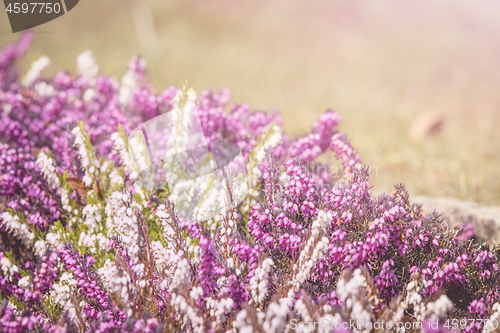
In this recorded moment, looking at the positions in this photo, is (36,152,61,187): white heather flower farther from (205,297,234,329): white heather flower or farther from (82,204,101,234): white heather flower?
(205,297,234,329): white heather flower

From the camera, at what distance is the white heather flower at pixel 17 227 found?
97.7 inches

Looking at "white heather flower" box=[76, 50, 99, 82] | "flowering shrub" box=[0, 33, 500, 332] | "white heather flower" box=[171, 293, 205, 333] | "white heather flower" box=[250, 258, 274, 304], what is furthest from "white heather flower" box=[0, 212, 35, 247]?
"white heather flower" box=[76, 50, 99, 82]

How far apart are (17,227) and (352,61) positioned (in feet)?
29.6

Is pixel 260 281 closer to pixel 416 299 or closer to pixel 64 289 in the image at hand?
pixel 416 299

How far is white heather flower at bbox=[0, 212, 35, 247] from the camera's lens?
2482 millimetres

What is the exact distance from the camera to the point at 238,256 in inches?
83.4

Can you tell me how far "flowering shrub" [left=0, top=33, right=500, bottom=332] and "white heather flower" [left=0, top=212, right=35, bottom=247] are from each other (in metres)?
0.01

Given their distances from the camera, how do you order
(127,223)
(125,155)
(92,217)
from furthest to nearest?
(125,155)
(92,217)
(127,223)

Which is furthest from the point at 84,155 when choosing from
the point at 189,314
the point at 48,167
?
the point at 189,314

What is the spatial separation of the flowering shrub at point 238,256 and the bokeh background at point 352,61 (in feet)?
4.82

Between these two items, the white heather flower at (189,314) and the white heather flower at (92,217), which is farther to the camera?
the white heather flower at (92,217)

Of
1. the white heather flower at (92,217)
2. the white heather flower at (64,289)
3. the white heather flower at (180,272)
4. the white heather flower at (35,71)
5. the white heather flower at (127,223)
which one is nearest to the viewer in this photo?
the white heather flower at (180,272)

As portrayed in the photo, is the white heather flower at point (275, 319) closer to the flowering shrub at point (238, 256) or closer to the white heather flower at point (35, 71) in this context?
the flowering shrub at point (238, 256)

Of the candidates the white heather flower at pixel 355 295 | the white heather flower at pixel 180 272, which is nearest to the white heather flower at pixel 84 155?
the white heather flower at pixel 180 272
